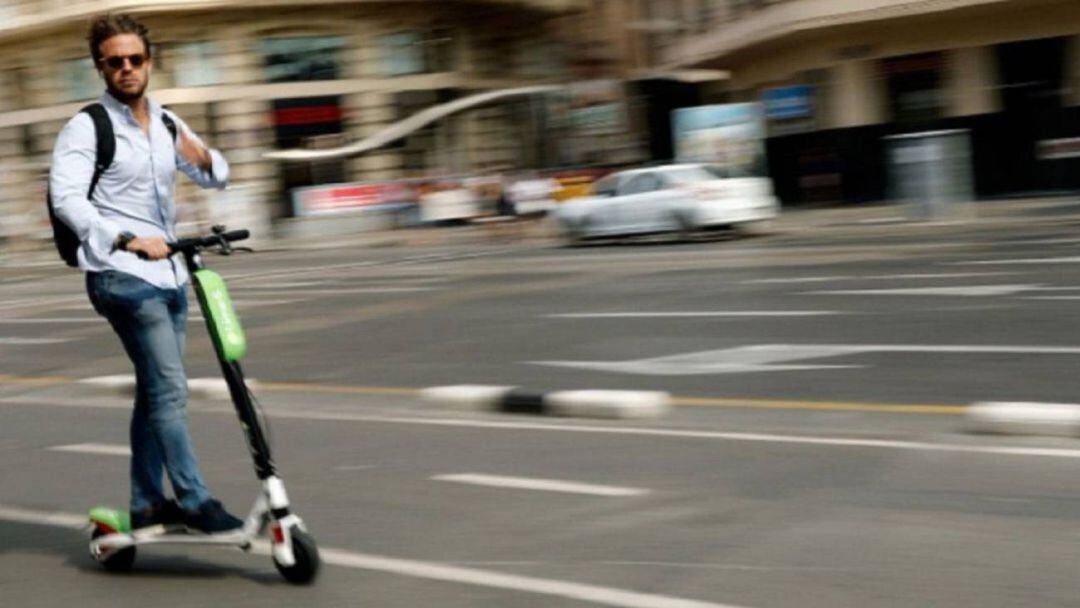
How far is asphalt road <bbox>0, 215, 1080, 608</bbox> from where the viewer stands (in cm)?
537

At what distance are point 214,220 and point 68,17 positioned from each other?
1057 centimetres

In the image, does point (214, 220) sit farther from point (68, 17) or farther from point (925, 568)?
point (925, 568)

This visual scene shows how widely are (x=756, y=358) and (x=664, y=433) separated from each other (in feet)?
9.55

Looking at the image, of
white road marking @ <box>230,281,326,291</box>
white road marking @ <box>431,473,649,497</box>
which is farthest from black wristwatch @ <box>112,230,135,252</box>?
white road marking @ <box>230,281,326,291</box>

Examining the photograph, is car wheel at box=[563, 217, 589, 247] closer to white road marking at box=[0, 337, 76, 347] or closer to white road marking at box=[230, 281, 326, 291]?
white road marking at box=[230, 281, 326, 291]

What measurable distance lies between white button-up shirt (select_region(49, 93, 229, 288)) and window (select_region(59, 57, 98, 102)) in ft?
140

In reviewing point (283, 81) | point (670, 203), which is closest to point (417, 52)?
point (283, 81)

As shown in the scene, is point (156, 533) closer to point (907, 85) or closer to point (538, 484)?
point (538, 484)

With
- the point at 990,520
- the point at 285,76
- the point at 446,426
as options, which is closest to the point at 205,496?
the point at 990,520

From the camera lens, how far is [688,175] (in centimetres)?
2792

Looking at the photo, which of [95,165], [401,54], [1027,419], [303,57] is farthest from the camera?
[401,54]

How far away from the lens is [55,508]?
7383mm

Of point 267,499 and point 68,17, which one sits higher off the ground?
point 68,17

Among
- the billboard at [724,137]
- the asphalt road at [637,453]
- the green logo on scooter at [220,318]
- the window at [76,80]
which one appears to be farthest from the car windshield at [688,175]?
the window at [76,80]
